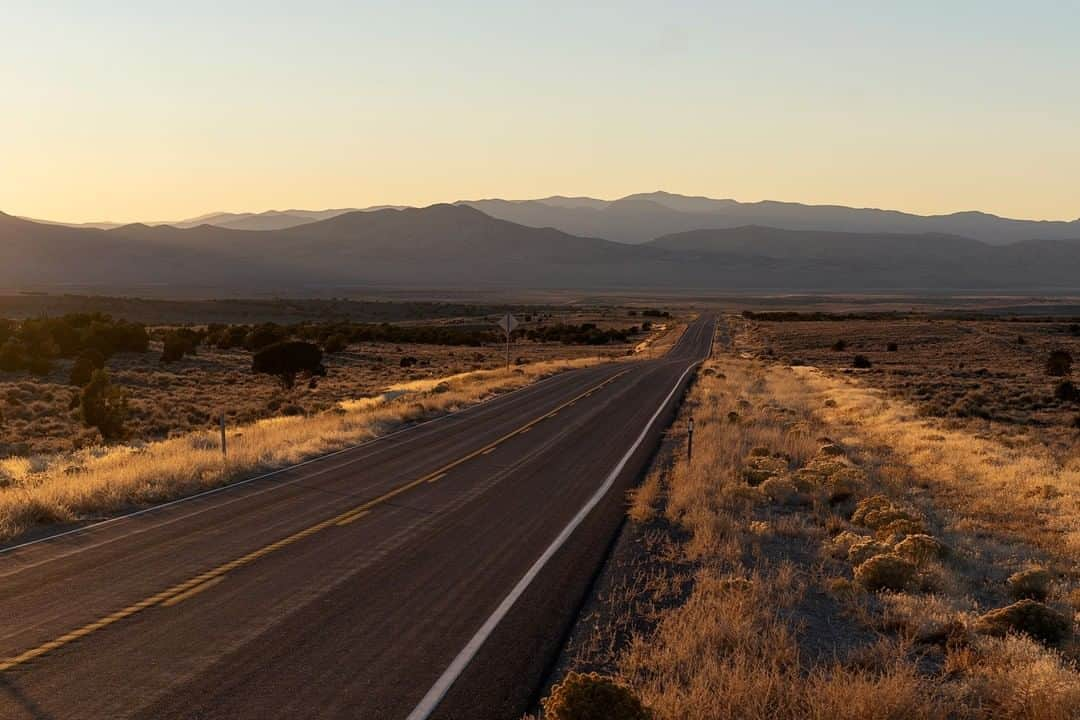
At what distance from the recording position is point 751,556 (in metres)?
12.3

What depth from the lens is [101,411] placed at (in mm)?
30266

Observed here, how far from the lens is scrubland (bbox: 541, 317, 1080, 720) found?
709 centimetres

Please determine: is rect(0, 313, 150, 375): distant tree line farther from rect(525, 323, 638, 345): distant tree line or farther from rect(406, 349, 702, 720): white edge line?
rect(525, 323, 638, 345): distant tree line

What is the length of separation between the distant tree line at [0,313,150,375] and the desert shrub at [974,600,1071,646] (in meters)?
43.3

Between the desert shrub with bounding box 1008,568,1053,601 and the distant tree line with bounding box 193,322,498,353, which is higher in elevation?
the desert shrub with bounding box 1008,568,1053,601

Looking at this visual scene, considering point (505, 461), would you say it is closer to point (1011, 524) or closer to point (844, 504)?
point (844, 504)

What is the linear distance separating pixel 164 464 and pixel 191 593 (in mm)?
9250

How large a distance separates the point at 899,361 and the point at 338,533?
177 feet

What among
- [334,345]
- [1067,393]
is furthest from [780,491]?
[334,345]

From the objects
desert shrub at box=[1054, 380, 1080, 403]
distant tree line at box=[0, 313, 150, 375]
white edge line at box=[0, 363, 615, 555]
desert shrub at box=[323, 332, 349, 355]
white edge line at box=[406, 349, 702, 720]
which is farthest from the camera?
desert shrub at box=[323, 332, 349, 355]

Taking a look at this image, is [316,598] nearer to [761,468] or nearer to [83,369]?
[761,468]

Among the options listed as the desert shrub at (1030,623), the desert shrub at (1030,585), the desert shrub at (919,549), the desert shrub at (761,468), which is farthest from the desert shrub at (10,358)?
the desert shrub at (1030,623)

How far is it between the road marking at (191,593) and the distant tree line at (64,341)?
121 ft

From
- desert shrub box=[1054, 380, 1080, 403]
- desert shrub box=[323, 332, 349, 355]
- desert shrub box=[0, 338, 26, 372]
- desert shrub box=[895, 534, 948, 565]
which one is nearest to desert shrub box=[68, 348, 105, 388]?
desert shrub box=[0, 338, 26, 372]
